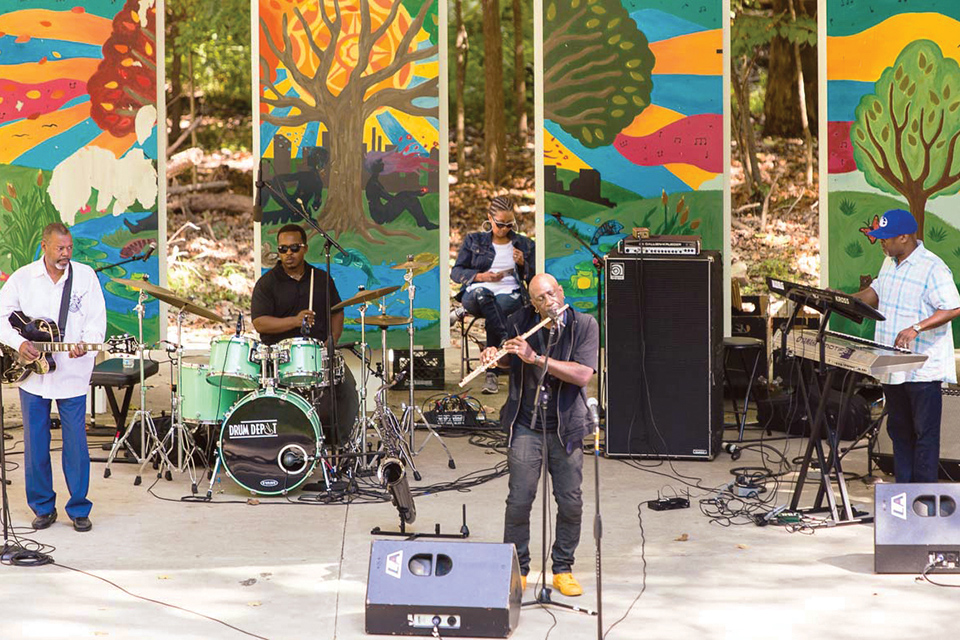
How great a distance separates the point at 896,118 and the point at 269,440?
645 centimetres

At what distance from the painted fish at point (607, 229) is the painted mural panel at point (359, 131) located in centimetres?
150

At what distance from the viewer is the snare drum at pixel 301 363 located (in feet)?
29.8

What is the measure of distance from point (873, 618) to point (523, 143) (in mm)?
16482

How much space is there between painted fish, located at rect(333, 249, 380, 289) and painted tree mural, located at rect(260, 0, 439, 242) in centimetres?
20

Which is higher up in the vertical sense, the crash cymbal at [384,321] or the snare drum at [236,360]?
the crash cymbal at [384,321]

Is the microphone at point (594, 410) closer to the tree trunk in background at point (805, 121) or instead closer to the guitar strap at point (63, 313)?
the guitar strap at point (63, 313)

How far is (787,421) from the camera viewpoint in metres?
11.2

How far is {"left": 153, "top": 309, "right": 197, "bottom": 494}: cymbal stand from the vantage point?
9.52 m

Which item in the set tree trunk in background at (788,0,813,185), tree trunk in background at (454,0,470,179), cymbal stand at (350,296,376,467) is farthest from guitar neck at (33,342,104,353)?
tree trunk in background at (788,0,813,185)

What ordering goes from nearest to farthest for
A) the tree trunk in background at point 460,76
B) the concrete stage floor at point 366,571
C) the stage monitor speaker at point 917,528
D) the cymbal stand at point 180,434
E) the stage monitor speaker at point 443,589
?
the stage monitor speaker at point 443,589 < the concrete stage floor at point 366,571 < the stage monitor speaker at point 917,528 < the cymbal stand at point 180,434 < the tree trunk in background at point 460,76

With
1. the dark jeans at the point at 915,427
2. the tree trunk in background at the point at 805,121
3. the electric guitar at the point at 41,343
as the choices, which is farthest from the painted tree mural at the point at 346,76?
the tree trunk in background at the point at 805,121

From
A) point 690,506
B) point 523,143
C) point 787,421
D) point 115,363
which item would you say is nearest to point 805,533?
point 690,506

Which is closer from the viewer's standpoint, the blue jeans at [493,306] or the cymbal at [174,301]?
the cymbal at [174,301]

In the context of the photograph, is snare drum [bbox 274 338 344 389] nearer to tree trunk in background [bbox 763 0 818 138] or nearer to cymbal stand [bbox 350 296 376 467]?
cymbal stand [bbox 350 296 376 467]
